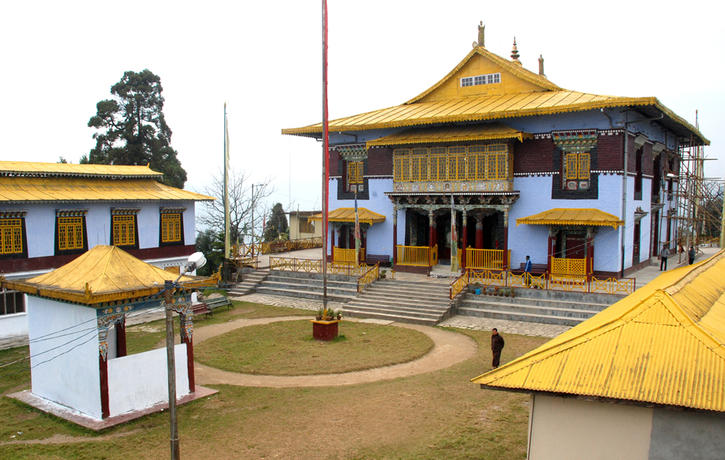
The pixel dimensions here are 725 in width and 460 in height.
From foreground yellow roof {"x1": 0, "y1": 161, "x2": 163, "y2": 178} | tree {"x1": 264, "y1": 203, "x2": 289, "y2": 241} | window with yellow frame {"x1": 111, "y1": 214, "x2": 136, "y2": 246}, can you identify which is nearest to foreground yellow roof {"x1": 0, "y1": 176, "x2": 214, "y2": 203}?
foreground yellow roof {"x1": 0, "y1": 161, "x2": 163, "y2": 178}

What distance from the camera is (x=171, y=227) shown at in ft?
96.6

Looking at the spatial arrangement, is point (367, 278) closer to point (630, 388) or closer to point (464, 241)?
point (464, 241)

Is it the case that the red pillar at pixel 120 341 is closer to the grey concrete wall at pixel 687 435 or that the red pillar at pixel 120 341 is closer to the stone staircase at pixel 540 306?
the stone staircase at pixel 540 306

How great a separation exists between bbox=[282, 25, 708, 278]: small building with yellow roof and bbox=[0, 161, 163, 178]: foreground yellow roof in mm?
10059

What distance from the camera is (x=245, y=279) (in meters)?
33.1

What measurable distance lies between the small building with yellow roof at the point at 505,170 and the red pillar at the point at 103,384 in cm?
1840

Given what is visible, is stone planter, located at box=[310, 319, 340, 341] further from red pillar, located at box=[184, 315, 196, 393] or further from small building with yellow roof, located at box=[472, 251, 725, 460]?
small building with yellow roof, located at box=[472, 251, 725, 460]

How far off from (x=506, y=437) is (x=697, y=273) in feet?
20.7

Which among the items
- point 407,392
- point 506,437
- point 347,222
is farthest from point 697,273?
point 347,222

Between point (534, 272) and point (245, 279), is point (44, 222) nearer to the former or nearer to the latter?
point (245, 279)

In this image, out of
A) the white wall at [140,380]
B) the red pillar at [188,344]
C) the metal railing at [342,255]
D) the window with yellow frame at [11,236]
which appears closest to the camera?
the white wall at [140,380]

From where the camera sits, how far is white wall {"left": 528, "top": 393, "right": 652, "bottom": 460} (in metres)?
7.79

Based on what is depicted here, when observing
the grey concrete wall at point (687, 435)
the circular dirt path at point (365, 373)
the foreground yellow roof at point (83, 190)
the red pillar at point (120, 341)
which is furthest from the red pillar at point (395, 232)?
the grey concrete wall at point (687, 435)

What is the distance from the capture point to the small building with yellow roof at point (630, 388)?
7445 mm
